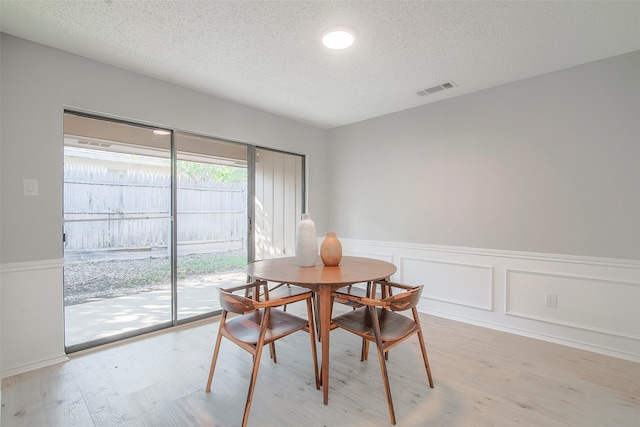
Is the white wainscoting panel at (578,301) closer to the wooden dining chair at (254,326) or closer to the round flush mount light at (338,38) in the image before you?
the wooden dining chair at (254,326)

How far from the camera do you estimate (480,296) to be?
3143mm

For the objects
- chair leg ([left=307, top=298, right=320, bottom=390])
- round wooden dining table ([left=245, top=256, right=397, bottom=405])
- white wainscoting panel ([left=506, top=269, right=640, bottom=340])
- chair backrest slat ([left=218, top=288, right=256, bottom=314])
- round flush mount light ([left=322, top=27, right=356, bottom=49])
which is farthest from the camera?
white wainscoting panel ([left=506, top=269, right=640, bottom=340])

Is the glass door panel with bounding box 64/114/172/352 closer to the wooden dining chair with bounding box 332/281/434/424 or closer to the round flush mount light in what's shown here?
the round flush mount light

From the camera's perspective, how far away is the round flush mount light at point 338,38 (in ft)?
6.84

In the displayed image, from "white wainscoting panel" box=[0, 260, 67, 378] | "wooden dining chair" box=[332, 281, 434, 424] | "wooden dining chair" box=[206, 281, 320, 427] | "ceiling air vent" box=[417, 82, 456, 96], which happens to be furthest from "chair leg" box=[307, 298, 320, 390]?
"ceiling air vent" box=[417, 82, 456, 96]

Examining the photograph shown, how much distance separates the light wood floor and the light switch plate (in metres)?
1.33

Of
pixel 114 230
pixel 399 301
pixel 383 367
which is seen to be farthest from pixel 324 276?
pixel 114 230

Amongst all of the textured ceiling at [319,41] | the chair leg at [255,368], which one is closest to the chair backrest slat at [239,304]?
the chair leg at [255,368]

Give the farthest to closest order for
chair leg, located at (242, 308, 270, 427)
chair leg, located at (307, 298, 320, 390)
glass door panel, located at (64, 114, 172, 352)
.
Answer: glass door panel, located at (64, 114, 172, 352), chair leg, located at (307, 298, 320, 390), chair leg, located at (242, 308, 270, 427)

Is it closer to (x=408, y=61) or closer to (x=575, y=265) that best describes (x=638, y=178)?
(x=575, y=265)

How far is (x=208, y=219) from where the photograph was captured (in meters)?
3.39

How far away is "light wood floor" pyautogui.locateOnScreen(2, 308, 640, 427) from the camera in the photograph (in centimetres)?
171

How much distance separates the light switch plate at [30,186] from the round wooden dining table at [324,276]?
1738mm

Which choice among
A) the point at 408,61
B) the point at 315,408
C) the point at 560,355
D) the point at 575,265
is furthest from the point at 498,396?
the point at 408,61
